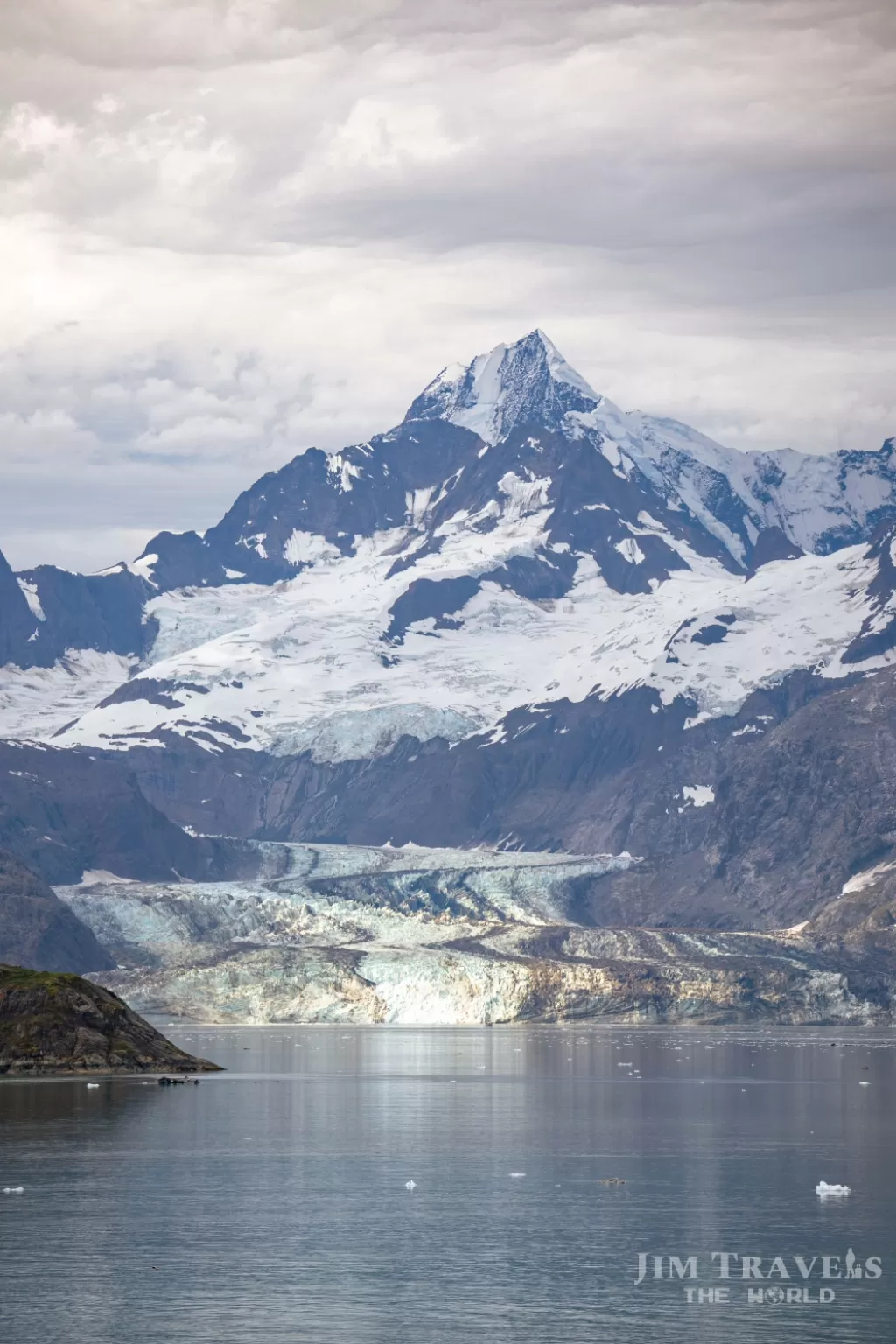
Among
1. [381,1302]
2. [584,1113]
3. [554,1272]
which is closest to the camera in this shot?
[381,1302]

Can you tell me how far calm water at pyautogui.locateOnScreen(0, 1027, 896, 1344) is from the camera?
8431 centimetres

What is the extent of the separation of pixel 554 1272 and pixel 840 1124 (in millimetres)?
73577

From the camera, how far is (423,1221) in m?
108

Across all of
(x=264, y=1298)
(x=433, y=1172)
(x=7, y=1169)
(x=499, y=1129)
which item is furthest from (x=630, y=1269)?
(x=499, y=1129)

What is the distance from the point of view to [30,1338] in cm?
8094

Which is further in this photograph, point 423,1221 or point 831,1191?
point 831,1191

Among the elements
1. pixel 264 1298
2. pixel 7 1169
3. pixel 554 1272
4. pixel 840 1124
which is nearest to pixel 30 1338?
pixel 264 1298

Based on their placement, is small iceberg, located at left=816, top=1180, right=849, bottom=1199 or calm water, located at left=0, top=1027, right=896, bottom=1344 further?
small iceberg, located at left=816, top=1180, right=849, bottom=1199

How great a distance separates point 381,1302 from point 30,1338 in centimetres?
1422

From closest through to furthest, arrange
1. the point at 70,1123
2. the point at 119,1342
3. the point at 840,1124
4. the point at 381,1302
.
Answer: the point at 119,1342 < the point at 381,1302 < the point at 70,1123 < the point at 840,1124

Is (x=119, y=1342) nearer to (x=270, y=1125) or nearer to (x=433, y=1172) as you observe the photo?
(x=433, y=1172)

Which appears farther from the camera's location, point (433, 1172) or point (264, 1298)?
point (433, 1172)

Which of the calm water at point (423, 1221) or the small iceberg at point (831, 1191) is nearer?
the calm water at point (423, 1221)

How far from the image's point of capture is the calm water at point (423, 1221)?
84.3 m
